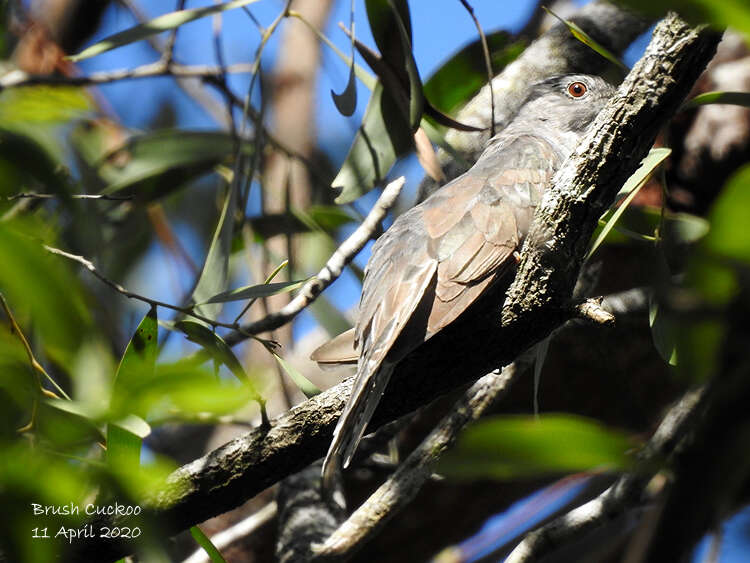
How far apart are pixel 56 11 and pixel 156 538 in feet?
17.7

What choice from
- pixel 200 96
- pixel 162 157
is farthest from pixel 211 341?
pixel 200 96

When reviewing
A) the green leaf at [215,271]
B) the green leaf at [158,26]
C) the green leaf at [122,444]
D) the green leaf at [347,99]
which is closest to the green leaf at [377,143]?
the green leaf at [347,99]

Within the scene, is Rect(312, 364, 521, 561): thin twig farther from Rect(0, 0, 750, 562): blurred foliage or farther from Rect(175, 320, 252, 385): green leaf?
Rect(175, 320, 252, 385): green leaf

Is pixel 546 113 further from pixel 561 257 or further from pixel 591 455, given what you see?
pixel 591 455

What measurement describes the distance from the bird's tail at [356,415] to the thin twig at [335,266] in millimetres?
468

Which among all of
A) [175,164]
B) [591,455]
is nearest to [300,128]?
[175,164]

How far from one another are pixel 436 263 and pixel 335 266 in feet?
1.25

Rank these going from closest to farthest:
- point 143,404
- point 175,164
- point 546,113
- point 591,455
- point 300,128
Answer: point 591,455 → point 143,404 → point 546,113 → point 175,164 → point 300,128

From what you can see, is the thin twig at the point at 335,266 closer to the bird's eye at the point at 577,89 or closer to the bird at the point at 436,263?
the bird at the point at 436,263

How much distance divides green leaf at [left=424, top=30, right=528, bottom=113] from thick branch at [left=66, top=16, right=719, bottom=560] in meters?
1.90

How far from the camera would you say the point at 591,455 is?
3.55ft

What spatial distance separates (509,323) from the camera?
7.81ft

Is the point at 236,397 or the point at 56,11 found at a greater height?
the point at 56,11

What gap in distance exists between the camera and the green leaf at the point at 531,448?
1.04m
